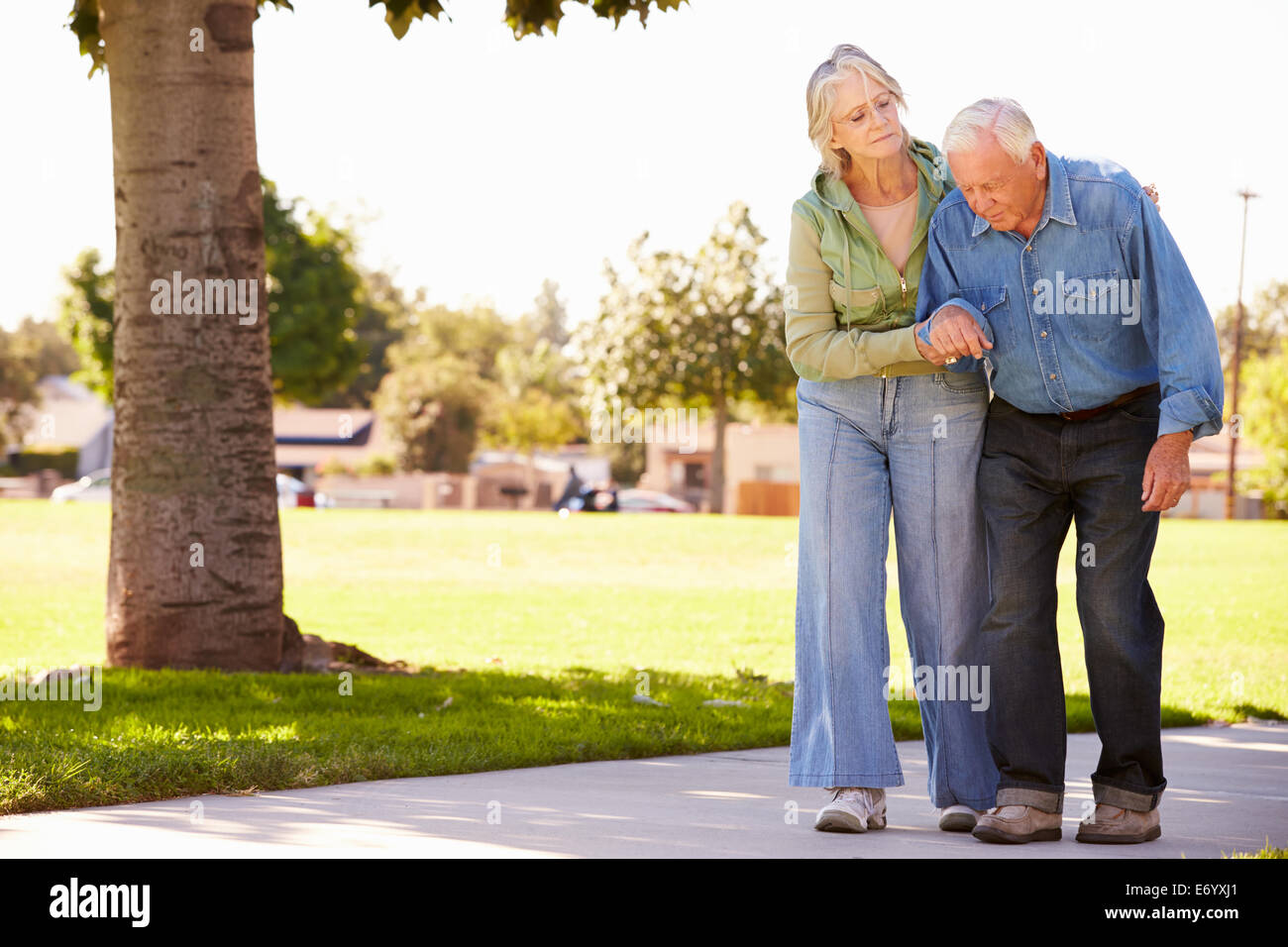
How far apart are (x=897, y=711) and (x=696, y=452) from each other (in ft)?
217

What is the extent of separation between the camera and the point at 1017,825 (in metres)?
3.85

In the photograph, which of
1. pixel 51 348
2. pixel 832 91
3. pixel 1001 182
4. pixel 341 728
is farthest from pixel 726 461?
pixel 1001 182

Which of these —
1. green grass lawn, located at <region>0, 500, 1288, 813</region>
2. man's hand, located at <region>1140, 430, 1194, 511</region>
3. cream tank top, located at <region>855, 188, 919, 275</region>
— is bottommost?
green grass lawn, located at <region>0, 500, 1288, 813</region>

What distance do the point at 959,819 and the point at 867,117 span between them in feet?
6.54

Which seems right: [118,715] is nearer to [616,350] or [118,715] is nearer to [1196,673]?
[1196,673]

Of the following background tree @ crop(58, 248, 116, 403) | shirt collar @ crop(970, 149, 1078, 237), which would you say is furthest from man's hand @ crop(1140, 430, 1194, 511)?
background tree @ crop(58, 248, 116, 403)

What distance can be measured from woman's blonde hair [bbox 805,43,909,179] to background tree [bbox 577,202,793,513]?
4391 cm

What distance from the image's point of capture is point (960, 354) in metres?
3.88

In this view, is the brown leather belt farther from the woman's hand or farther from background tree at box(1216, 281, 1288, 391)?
background tree at box(1216, 281, 1288, 391)

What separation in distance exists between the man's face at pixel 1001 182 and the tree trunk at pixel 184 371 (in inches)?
178

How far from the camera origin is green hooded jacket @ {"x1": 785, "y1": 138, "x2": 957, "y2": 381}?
4195 millimetres

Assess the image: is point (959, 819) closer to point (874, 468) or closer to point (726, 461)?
point (874, 468)
